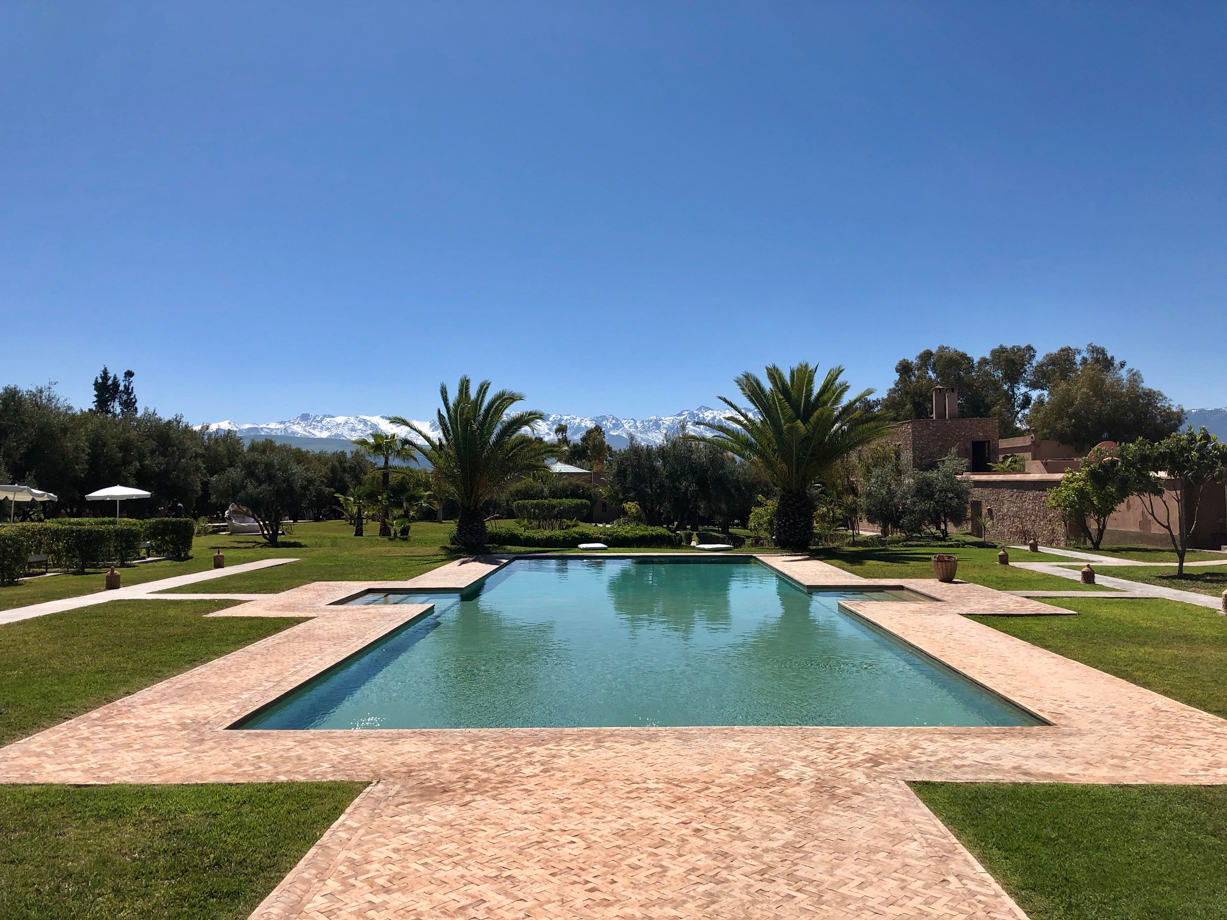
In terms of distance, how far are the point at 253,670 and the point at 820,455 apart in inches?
668

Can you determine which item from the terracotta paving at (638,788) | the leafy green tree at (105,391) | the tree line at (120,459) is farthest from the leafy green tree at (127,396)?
the terracotta paving at (638,788)

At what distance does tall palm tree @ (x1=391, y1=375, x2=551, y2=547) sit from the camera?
870 inches

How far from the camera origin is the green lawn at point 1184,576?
43.9 feet

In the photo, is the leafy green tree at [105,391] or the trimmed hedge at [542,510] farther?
the leafy green tree at [105,391]

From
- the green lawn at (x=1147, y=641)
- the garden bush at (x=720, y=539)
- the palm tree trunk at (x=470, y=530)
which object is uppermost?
the palm tree trunk at (x=470, y=530)

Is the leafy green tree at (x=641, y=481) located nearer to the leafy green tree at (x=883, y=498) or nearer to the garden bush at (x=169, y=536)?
the leafy green tree at (x=883, y=498)

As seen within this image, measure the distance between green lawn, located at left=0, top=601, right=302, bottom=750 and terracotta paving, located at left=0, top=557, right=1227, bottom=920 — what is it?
18.1 inches

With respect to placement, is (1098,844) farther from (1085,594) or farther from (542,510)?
(542,510)

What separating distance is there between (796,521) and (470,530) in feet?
32.9

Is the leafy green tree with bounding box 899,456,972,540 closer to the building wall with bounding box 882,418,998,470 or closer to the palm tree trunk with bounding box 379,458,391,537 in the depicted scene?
the building wall with bounding box 882,418,998,470

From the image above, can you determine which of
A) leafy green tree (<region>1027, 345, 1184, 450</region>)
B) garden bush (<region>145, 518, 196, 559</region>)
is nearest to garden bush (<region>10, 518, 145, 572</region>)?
garden bush (<region>145, 518, 196, 559</region>)

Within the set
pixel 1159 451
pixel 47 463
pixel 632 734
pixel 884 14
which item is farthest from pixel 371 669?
pixel 47 463

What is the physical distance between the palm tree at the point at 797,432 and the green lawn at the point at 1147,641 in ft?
30.8

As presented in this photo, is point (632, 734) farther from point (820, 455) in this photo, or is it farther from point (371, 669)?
point (820, 455)
